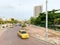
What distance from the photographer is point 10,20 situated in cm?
19988

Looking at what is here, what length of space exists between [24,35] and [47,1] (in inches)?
341

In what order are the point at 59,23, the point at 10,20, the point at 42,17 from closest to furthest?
the point at 59,23, the point at 42,17, the point at 10,20

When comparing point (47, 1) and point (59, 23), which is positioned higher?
point (47, 1)

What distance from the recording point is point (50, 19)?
9312 cm

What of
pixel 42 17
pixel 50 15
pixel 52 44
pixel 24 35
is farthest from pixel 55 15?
pixel 52 44

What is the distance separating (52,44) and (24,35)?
1148cm

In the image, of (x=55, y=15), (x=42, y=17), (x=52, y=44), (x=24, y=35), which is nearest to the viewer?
(x=52, y=44)

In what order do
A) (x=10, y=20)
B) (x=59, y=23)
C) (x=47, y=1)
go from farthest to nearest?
(x=10, y=20), (x=59, y=23), (x=47, y=1)

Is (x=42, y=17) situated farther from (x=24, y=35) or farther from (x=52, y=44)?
(x=52, y=44)

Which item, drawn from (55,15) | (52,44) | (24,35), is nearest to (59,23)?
(55,15)

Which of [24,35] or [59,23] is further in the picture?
[59,23]

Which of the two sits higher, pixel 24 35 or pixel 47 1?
pixel 47 1

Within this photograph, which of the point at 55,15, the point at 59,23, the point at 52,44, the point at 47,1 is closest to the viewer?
the point at 52,44

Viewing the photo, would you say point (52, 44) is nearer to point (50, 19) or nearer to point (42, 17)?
point (50, 19)
